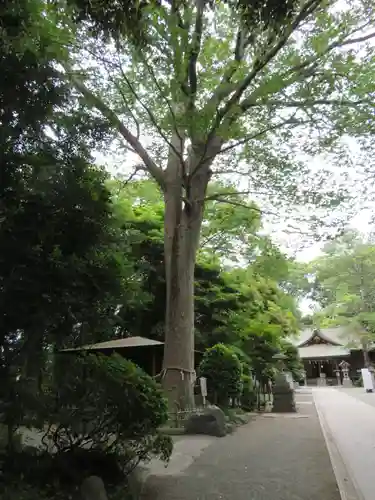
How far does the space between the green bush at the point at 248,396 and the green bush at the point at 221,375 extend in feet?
7.26

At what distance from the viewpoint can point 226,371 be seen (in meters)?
11.9

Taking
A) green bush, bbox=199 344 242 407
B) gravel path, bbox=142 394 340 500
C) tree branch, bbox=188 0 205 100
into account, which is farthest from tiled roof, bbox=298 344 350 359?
tree branch, bbox=188 0 205 100

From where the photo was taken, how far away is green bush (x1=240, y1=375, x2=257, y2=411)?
14.4 m

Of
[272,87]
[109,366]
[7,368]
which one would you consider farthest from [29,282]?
[272,87]

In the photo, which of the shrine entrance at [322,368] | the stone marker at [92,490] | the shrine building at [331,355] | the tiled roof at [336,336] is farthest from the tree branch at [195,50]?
the shrine entrance at [322,368]

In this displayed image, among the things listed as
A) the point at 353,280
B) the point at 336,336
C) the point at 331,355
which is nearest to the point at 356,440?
the point at 353,280

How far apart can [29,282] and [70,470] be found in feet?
6.45

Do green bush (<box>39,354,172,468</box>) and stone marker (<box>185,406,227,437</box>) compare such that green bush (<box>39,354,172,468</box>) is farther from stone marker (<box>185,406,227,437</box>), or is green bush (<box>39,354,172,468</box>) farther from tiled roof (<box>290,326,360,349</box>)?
tiled roof (<box>290,326,360,349</box>)

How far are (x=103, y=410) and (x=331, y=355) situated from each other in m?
33.8

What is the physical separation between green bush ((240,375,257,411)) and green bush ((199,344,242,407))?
2.21m

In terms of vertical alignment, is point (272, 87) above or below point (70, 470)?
above

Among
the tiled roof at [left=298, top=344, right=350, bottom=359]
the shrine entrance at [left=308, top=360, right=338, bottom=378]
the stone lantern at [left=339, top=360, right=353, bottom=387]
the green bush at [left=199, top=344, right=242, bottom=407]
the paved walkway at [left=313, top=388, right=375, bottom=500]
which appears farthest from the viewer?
the shrine entrance at [left=308, top=360, right=338, bottom=378]

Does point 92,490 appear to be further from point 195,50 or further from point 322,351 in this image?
point 322,351

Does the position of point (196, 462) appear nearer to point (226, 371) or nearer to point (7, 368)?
point (7, 368)
